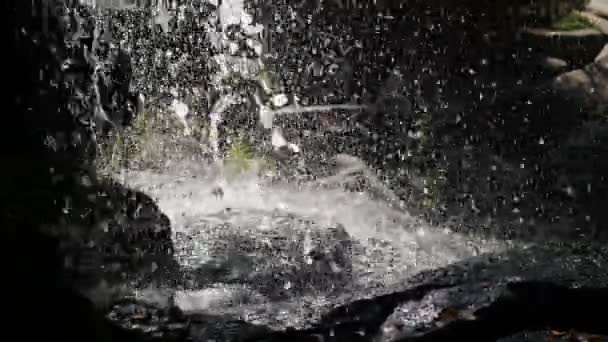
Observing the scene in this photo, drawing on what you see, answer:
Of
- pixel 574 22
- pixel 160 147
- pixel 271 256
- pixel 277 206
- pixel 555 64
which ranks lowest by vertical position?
pixel 271 256

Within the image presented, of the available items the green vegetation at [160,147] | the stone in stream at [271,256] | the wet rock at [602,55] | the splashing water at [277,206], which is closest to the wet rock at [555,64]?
the wet rock at [602,55]

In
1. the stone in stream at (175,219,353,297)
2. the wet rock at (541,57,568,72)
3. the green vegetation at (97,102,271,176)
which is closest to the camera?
the stone in stream at (175,219,353,297)

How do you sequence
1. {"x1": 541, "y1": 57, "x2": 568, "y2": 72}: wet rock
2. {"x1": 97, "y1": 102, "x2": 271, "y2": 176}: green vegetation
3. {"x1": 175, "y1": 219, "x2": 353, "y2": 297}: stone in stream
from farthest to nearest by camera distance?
{"x1": 97, "y1": 102, "x2": 271, "y2": 176}: green vegetation, {"x1": 541, "y1": 57, "x2": 568, "y2": 72}: wet rock, {"x1": 175, "y1": 219, "x2": 353, "y2": 297}: stone in stream

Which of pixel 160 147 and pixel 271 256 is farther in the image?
pixel 160 147

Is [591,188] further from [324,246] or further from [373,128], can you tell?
[324,246]

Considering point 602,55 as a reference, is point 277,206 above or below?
below

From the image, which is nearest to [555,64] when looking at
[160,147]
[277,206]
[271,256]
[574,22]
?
[574,22]

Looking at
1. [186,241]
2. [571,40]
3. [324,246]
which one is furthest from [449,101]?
[186,241]

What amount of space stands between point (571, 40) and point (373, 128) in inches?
34.8

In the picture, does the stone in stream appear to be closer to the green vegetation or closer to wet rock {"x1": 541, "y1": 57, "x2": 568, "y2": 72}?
the green vegetation

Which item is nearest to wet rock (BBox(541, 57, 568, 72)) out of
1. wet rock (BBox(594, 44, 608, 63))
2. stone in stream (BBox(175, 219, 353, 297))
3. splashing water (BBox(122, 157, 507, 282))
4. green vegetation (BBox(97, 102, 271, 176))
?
wet rock (BBox(594, 44, 608, 63))

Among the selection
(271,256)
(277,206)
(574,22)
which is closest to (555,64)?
(574,22)

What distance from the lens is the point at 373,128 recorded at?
271 cm

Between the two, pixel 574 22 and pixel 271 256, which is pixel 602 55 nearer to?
pixel 574 22
